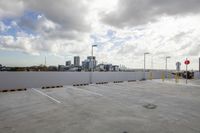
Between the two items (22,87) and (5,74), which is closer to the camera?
(5,74)

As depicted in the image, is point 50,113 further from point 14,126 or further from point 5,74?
point 5,74

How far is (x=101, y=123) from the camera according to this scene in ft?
17.5

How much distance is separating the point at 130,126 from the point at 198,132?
2152mm

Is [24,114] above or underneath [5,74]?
underneath

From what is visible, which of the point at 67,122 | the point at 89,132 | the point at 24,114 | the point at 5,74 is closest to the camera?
the point at 89,132

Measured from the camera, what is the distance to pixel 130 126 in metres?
5.12

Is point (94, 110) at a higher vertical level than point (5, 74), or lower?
lower

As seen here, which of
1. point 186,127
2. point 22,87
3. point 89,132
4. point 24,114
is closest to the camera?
point 89,132

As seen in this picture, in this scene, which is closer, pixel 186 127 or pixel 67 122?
pixel 186 127

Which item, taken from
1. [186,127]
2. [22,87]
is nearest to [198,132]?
[186,127]

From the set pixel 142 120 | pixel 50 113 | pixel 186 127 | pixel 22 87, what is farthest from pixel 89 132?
pixel 22 87

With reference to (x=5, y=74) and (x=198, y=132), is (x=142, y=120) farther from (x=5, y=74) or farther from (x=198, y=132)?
(x=5, y=74)

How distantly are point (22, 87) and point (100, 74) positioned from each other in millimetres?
10716

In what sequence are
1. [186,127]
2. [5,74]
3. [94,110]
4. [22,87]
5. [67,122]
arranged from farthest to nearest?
1. [22,87]
2. [5,74]
3. [94,110]
4. [67,122]
5. [186,127]
